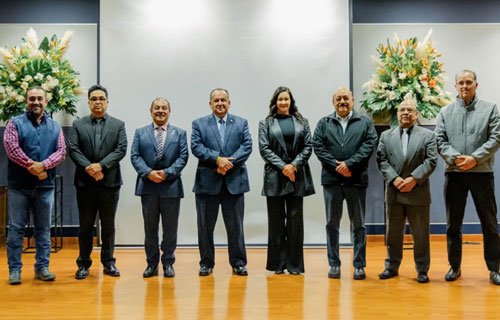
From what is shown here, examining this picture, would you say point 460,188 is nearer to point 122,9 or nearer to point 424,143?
point 424,143

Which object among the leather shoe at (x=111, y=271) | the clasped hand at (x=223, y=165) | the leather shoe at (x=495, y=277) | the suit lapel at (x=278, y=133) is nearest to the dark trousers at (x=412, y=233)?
the leather shoe at (x=495, y=277)

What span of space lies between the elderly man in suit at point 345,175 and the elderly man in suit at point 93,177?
5.62 ft

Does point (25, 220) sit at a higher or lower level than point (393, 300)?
higher

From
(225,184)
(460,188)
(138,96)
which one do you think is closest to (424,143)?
(460,188)

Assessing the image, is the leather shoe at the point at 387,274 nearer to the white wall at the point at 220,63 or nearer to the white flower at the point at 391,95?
the white wall at the point at 220,63

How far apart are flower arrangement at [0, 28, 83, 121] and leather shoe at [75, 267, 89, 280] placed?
1.90m

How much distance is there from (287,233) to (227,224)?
52 cm

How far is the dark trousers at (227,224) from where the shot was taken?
454cm

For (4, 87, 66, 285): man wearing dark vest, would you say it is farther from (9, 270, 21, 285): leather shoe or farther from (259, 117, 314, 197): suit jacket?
(259, 117, 314, 197): suit jacket

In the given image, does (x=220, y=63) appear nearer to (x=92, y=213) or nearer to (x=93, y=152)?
(x=93, y=152)

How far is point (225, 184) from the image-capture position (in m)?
4.51

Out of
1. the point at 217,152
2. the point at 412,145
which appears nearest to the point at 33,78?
the point at 217,152

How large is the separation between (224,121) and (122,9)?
2144mm

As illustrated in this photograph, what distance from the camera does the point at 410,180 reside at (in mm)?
4141
